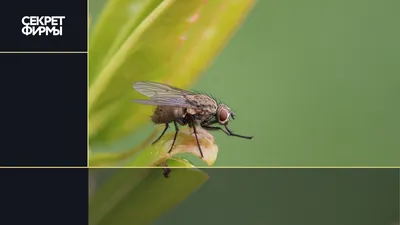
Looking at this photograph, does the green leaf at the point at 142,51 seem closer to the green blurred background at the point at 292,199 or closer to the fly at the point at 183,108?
the fly at the point at 183,108

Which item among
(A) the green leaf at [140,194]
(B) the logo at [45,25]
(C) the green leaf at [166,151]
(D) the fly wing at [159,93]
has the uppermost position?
(B) the logo at [45,25]

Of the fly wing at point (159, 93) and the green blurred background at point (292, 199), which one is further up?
the fly wing at point (159, 93)

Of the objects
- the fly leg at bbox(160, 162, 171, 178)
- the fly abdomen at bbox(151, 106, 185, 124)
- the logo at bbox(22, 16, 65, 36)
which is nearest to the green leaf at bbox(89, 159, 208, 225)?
the fly leg at bbox(160, 162, 171, 178)

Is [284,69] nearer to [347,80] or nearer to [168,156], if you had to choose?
[347,80]

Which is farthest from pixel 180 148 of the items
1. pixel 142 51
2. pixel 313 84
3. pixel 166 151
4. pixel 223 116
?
pixel 313 84

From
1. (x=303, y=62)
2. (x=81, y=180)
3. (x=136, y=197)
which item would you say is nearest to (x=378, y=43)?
(x=303, y=62)

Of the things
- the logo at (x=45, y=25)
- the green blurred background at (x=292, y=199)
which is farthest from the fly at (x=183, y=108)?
the logo at (x=45, y=25)
